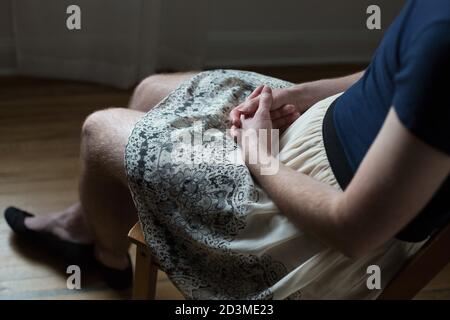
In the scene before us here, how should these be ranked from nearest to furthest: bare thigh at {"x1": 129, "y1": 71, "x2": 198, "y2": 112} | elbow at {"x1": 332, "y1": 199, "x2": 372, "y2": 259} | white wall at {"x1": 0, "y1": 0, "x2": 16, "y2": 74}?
1. elbow at {"x1": 332, "y1": 199, "x2": 372, "y2": 259}
2. bare thigh at {"x1": 129, "y1": 71, "x2": 198, "y2": 112}
3. white wall at {"x1": 0, "y1": 0, "x2": 16, "y2": 74}

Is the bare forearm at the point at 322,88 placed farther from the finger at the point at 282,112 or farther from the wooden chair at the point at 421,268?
the wooden chair at the point at 421,268

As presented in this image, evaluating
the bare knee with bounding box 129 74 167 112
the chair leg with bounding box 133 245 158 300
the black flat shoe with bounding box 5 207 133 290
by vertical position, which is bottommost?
the black flat shoe with bounding box 5 207 133 290

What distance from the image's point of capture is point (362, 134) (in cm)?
88

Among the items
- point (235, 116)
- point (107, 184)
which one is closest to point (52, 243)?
Result: point (107, 184)

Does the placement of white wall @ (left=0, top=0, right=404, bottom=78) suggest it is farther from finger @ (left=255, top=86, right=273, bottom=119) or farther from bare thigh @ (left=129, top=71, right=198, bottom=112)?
finger @ (left=255, top=86, right=273, bottom=119)

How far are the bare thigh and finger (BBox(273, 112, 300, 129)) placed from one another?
21 cm

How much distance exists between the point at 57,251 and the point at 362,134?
33.0 inches

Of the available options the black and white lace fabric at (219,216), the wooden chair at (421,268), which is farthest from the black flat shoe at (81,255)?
the wooden chair at (421,268)

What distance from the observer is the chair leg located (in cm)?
108

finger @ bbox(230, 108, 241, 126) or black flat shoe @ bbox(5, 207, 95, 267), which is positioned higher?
finger @ bbox(230, 108, 241, 126)

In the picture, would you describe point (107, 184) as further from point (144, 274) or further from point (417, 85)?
point (417, 85)

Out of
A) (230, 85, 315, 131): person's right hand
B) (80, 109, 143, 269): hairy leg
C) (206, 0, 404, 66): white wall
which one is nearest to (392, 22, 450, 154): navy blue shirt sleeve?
(230, 85, 315, 131): person's right hand

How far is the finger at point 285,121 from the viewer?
43.8 inches

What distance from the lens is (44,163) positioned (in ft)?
5.76
